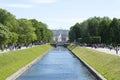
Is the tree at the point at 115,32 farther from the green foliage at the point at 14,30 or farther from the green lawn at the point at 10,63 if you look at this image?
the green lawn at the point at 10,63

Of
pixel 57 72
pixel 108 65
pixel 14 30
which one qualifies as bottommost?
pixel 57 72

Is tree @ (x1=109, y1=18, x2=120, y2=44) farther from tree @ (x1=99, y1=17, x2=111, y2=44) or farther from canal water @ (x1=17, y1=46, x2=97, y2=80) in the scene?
canal water @ (x1=17, y1=46, x2=97, y2=80)

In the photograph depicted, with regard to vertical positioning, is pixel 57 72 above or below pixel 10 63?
below

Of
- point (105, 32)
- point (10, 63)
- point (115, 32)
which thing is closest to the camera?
point (10, 63)

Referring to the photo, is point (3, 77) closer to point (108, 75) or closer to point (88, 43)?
point (108, 75)

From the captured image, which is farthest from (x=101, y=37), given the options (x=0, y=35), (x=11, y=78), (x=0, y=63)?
(x=11, y=78)

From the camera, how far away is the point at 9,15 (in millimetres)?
102312

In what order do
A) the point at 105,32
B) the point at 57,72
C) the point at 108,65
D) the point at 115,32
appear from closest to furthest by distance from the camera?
the point at 108,65 → the point at 57,72 → the point at 115,32 → the point at 105,32

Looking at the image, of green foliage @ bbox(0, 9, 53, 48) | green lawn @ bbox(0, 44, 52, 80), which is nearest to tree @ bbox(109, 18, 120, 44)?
green foliage @ bbox(0, 9, 53, 48)

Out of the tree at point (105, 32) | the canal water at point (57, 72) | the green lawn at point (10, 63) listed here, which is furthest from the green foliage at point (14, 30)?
the tree at point (105, 32)

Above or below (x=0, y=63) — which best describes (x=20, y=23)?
above

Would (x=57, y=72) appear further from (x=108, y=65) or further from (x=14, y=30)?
(x=14, y=30)

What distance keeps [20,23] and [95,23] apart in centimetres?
3764

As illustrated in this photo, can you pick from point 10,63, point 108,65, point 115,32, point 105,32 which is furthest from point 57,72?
point 105,32
